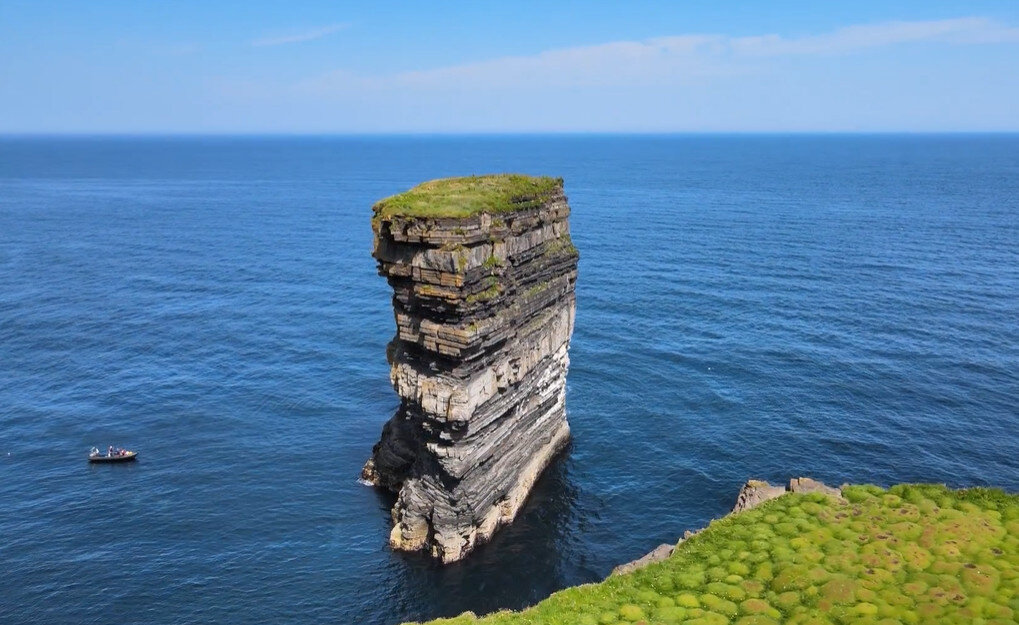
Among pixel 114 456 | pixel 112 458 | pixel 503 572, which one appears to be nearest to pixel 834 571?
pixel 503 572

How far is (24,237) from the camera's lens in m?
136

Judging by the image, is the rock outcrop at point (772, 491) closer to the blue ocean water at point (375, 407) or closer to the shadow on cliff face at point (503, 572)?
the blue ocean water at point (375, 407)

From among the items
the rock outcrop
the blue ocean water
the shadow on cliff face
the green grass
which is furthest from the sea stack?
the rock outcrop

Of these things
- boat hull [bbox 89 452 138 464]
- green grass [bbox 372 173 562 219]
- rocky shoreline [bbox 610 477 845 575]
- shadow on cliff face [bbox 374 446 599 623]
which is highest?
green grass [bbox 372 173 562 219]

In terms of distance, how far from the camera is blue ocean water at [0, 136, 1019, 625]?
152 ft

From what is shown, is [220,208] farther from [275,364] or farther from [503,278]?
[503,278]

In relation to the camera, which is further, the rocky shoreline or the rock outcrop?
the rock outcrop

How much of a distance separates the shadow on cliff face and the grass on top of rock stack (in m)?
10.4

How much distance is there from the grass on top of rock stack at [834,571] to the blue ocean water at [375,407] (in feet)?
39.6

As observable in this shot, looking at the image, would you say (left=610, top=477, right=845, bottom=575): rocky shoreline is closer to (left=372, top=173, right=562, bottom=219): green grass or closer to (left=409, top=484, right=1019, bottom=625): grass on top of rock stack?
(left=409, top=484, right=1019, bottom=625): grass on top of rock stack

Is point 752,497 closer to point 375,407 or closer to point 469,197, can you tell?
point 469,197

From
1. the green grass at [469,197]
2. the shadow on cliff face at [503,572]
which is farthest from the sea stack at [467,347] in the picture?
the shadow on cliff face at [503,572]

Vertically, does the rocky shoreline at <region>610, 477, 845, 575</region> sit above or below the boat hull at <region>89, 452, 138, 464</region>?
above

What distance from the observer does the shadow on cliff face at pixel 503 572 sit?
142 feet
